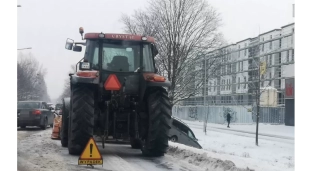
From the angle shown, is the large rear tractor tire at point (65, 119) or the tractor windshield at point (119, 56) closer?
the tractor windshield at point (119, 56)

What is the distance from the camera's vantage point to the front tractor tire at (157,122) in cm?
1035

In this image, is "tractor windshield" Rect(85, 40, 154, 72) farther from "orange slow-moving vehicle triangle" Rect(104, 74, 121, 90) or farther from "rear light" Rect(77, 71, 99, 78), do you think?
"orange slow-moving vehicle triangle" Rect(104, 74, 121, 90)

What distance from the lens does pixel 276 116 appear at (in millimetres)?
49719

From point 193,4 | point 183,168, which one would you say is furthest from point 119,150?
point 193,4

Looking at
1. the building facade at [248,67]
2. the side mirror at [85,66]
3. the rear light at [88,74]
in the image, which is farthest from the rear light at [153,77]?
the building facade at [248,67]

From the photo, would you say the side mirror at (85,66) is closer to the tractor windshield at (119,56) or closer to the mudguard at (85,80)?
the mudguard at (85,80)

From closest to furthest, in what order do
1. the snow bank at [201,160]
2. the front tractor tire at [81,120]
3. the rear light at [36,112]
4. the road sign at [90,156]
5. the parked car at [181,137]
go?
the road sign at [90,156] → the snow bank at [201,160] → the front tractor tire at [81,120] → the parked car at [181,137] → the rear light at [36,112]

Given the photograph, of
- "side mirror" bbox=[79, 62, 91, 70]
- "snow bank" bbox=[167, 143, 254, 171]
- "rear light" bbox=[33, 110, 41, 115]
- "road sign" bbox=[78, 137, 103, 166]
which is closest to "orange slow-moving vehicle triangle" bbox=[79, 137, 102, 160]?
"road sign" bbox=[78, 137, 103, 166]

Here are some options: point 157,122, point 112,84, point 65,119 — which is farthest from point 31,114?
point 157,122

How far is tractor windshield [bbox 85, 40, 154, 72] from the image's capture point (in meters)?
10.8

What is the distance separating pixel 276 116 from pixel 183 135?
34324mm

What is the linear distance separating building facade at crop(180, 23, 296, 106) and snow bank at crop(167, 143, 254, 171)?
15550 millimetres

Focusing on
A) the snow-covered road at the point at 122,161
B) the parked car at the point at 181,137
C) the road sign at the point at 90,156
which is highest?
the road sign at the point at 90,156
